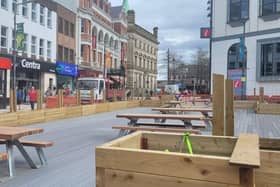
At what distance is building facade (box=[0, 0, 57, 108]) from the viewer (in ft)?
91.7

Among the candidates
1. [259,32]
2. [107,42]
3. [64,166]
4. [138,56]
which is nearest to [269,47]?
[259,32]

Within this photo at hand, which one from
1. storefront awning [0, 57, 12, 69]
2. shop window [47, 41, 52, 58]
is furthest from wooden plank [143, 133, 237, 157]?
shop window [47, 41, 52, 58]

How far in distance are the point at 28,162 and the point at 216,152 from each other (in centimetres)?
414

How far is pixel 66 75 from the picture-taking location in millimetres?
38469

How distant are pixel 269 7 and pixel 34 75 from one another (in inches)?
960

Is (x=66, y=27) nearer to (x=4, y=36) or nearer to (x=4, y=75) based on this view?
(x=4, y=36)

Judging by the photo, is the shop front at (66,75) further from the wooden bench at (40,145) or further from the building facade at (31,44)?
the wooden bench at (40,145)

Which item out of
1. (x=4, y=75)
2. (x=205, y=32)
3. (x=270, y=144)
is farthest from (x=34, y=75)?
(x=270, y=144)

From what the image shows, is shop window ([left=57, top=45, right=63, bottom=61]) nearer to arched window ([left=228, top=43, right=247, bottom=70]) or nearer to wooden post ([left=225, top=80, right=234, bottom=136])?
arched window ([left=228, top=43, right=247, bottom=70])

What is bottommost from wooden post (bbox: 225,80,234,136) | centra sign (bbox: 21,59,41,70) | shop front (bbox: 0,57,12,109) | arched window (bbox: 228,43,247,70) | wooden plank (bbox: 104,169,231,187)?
wooden plank (bbox: 104,169,231,187)

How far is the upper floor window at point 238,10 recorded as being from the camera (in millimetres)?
37969

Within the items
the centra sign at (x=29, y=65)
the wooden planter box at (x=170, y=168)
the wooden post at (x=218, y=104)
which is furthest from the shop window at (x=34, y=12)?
the wooden planter box at (x=170, y=168)

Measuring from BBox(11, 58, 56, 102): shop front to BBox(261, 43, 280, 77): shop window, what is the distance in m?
21.4

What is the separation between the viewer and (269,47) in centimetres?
3616
